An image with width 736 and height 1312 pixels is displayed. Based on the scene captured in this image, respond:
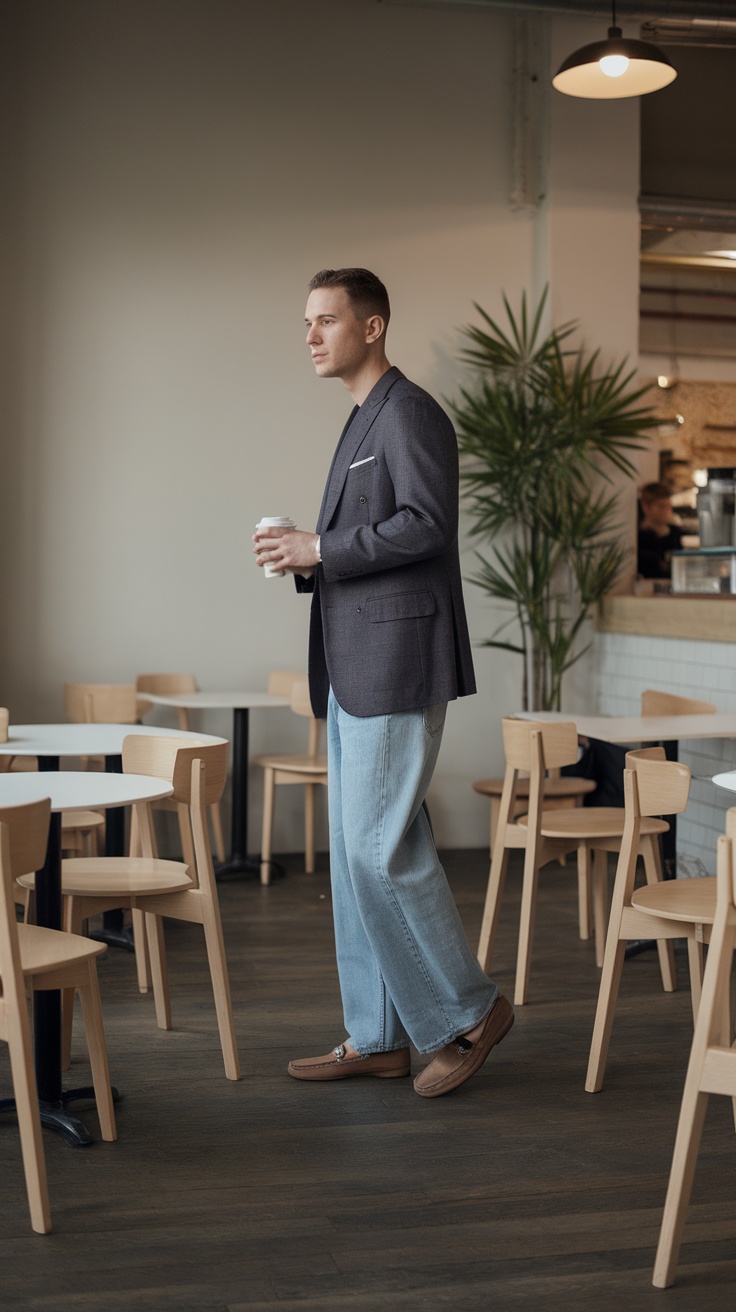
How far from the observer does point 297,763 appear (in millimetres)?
5918

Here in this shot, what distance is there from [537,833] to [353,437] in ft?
4.75

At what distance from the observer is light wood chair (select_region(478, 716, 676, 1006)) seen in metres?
3.91

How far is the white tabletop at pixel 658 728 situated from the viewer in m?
4.04

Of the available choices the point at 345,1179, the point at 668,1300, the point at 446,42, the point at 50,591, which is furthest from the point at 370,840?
the point at 446,42

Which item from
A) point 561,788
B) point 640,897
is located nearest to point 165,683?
point 561,788

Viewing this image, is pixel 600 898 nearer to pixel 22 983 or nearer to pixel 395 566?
pixel 395 566

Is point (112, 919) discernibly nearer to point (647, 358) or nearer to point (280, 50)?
point (280, 50)

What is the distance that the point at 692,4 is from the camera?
20.0 feet

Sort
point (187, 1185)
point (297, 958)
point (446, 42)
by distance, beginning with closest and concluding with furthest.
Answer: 1. point (187, 1185)
2. point (297, 958)
3. point (446, 42)

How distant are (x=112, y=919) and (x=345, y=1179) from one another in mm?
2219

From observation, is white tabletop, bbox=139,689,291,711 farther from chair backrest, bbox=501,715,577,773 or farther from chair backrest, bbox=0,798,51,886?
chair backrest, bbox=0,798,51,886

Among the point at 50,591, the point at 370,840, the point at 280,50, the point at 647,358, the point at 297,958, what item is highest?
the point at 280,50

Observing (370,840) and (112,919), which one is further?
(112,919)

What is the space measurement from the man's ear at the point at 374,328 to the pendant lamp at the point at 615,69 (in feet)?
8.27
